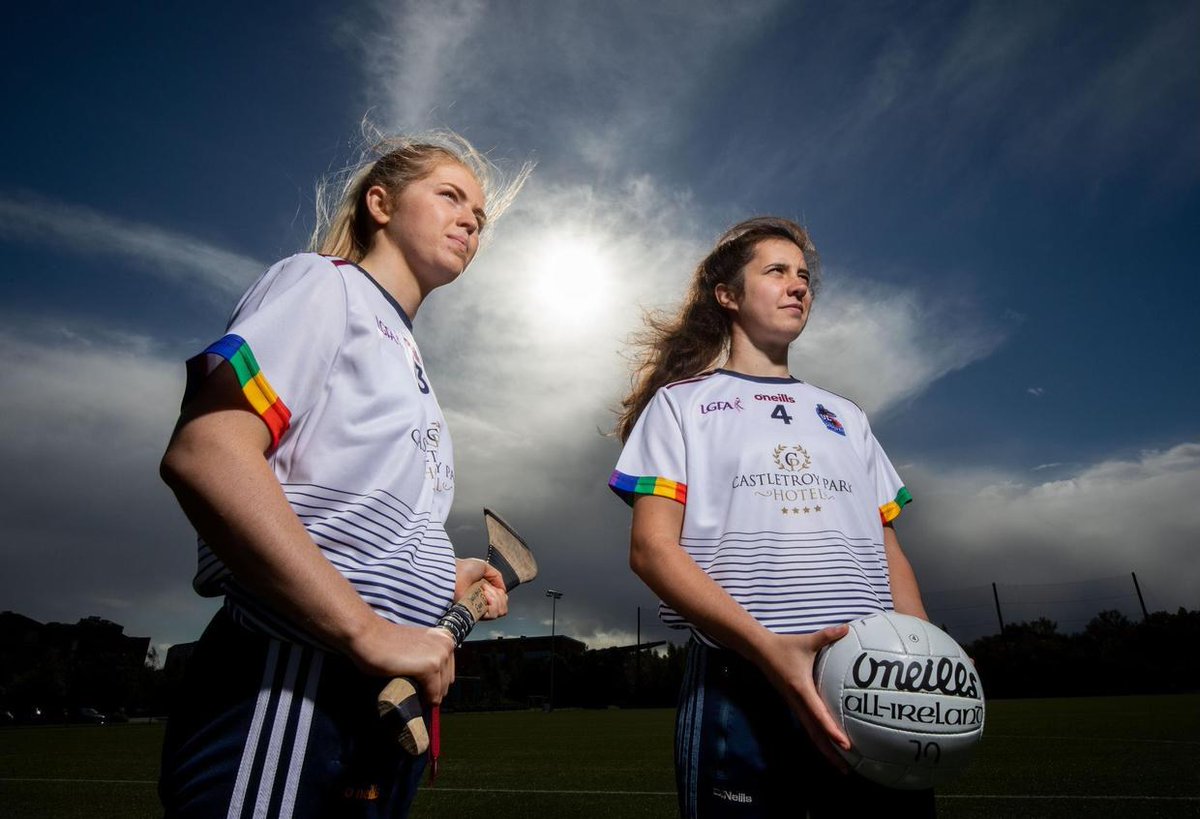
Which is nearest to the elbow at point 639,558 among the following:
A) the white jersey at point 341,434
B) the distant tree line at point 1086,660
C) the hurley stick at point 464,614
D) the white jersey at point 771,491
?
the white jersey at point 771,491

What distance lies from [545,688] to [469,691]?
7.00m

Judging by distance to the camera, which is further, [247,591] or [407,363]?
[407,363]

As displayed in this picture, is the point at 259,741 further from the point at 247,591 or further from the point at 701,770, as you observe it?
the point at 701,770

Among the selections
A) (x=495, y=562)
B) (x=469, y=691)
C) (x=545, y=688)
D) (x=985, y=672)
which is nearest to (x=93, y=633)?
(x=469, y=691)

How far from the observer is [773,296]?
2.76 meters

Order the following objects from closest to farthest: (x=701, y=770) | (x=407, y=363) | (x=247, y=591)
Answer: (x=247, y=591) < (x=407, y=363) < (x=701, y=770)

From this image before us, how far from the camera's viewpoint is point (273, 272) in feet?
5.00

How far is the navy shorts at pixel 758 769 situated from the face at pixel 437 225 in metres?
1.31

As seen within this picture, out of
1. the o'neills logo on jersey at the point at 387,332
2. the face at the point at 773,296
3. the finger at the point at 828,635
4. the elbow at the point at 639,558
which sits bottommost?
the finger at the point at 828,635

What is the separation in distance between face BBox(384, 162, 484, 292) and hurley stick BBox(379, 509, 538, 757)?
0.76 meters

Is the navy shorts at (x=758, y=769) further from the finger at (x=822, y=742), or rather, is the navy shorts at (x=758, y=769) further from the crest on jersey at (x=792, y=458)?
the crest on jersey at (x=792, y=458)

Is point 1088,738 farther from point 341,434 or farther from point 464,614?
point 341,434

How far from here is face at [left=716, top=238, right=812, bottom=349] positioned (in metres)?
2.74

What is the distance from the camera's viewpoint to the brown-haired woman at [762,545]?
182 cm
